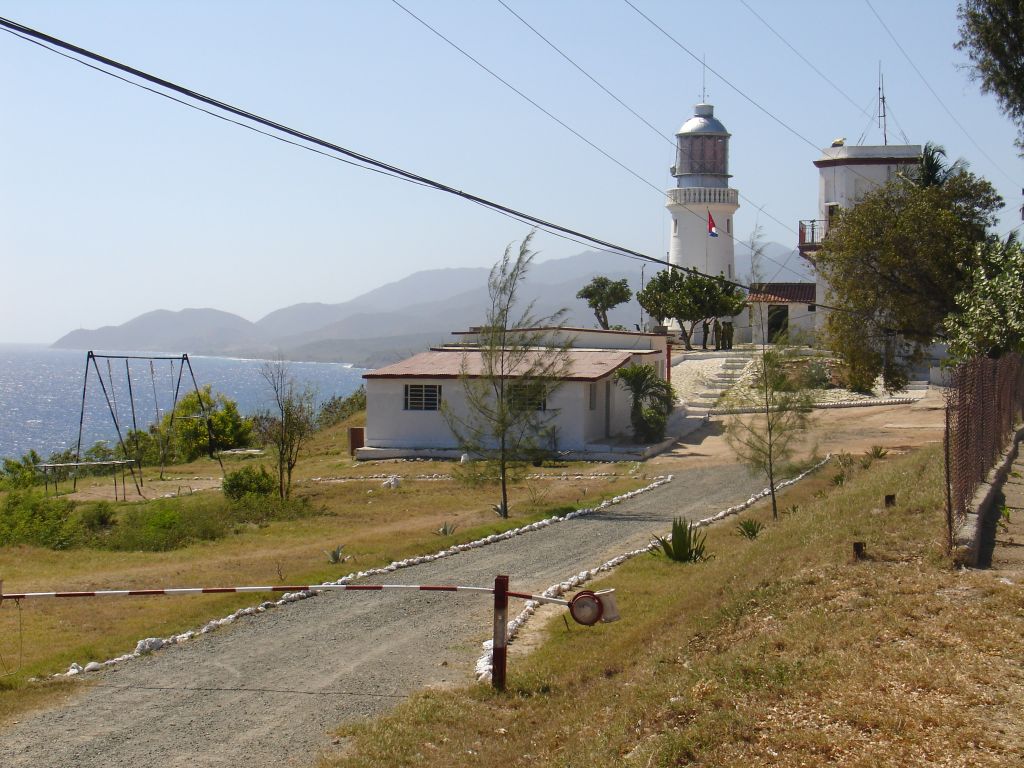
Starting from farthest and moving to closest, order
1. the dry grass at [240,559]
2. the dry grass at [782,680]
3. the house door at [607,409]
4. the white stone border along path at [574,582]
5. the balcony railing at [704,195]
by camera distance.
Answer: the balcony railing at [704,195] → the house door at [607,409] → the dry grass at [240,559] → the white stone border along path at [574,582] → the dry grass at [782,680]

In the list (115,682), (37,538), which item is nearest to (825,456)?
(37,538)

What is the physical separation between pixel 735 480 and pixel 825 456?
444cm

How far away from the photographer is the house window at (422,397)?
37.8 meters

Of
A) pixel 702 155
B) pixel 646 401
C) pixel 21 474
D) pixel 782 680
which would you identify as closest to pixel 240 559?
pixel 782 680

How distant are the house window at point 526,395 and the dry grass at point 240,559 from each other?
2.21 meters

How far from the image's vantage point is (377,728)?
8.88 meters

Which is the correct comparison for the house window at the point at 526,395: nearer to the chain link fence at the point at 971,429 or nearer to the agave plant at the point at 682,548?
the agave plant at the point at 682,548

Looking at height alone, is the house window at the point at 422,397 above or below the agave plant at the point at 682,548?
above

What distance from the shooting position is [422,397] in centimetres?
3803

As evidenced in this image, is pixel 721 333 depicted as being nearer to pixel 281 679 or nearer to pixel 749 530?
pixel 749 530

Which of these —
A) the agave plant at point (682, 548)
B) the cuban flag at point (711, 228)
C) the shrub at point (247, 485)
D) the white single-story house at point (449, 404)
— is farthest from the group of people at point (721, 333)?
the agave plant at point (682, 548)

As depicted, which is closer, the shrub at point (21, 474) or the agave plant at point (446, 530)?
the agave plant at point (446, 530)

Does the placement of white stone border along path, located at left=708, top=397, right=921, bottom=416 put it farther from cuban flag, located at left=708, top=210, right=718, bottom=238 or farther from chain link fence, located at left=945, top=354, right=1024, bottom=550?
chain link fence, located at left=945, top=354, right=1024, bottom=550

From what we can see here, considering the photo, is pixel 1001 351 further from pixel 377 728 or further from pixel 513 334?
pixel 377 728
